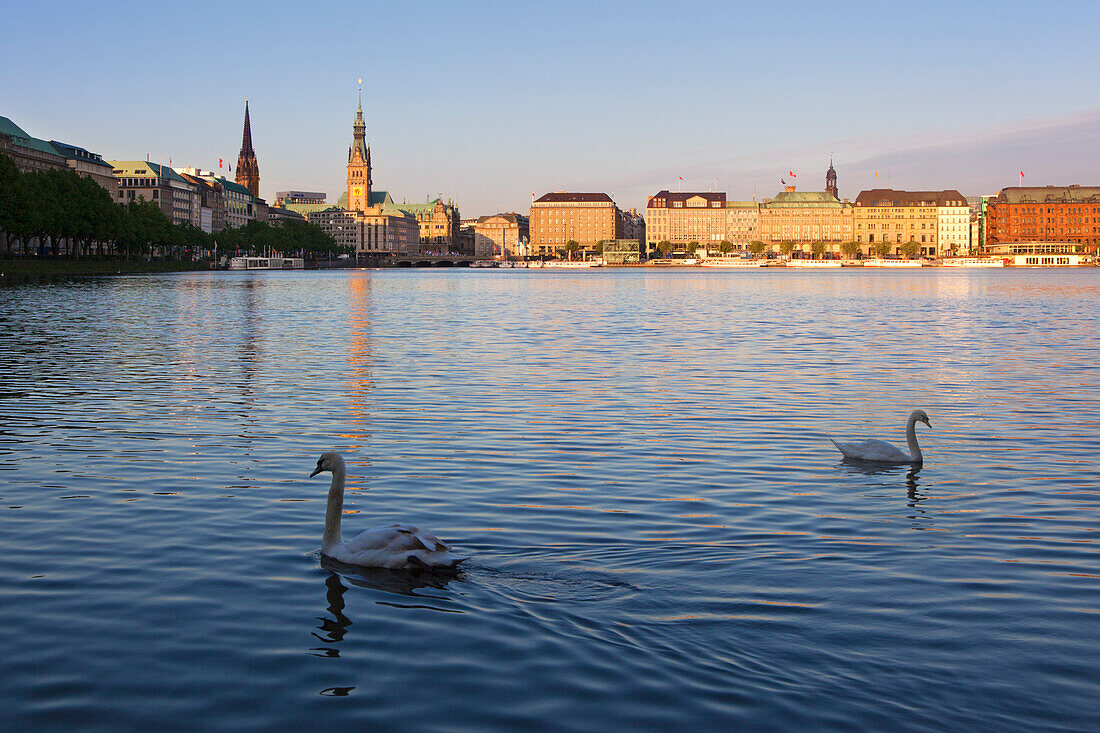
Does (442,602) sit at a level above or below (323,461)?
below

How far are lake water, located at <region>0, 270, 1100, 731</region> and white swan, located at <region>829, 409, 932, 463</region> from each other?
0.35 meters

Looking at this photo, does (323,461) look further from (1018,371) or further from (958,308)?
(958,308)

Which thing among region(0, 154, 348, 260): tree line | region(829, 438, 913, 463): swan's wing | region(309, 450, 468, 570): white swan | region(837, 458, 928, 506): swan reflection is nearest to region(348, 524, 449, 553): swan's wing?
region(309, 450, 468, 570): white swan

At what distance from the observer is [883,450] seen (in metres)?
17.2

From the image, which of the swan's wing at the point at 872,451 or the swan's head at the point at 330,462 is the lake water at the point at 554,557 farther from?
the swan's head at the point at 330,462

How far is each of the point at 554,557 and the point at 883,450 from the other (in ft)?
24.9

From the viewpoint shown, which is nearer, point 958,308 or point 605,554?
point 605,554

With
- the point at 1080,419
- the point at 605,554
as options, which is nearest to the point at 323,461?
the point at 605,554

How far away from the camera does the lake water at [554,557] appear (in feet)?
27.1

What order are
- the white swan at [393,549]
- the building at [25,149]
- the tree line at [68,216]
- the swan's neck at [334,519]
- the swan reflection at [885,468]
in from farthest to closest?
the building at [25,149], the tree line at [68,216], the swan reflection at [885,468], the swan's neck at [334,519], the white swan at [393,549]

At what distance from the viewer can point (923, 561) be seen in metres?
11.8

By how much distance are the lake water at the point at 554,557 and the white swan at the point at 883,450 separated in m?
0.35

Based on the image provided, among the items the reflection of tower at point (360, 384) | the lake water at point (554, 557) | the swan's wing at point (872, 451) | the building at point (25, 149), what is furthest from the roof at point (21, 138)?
the swan's wing at point (872, 451)

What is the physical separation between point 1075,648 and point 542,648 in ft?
14.5
